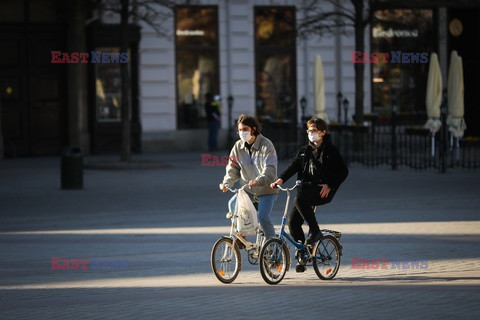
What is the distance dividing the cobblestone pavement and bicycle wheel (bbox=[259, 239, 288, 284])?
0.42ft

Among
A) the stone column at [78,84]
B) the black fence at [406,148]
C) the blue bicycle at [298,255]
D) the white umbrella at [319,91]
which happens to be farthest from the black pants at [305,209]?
the stone column at [78,84]

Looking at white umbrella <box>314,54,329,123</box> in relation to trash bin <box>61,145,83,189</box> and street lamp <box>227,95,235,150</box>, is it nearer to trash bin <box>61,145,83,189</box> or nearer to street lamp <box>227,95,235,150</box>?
street lamp <box>227,95,235,150</box>

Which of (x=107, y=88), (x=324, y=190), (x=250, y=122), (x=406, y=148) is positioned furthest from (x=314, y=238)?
(x=107, y=88)

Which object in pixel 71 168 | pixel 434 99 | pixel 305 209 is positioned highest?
pixel 434 99

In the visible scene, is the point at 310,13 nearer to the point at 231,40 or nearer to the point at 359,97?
the point at 231,40

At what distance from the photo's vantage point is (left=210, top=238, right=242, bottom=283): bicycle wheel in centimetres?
1030

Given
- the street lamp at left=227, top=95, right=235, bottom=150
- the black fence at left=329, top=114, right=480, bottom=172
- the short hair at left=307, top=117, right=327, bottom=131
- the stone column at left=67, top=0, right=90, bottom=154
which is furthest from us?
the stone column at left=67, top=0, right=90, bottom=154

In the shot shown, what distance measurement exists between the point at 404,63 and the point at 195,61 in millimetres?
6266

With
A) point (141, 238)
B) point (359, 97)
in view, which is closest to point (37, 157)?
point (359, 97)

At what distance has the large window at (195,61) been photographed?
104 ft

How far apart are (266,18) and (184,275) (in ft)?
71.2

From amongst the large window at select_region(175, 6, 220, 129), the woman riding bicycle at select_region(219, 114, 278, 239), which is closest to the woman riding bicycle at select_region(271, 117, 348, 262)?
the woman riding bicycle at select_region(219, 114, 278, 239)

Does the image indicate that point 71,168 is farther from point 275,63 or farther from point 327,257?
point 275,63

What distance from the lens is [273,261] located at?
10.3 m
